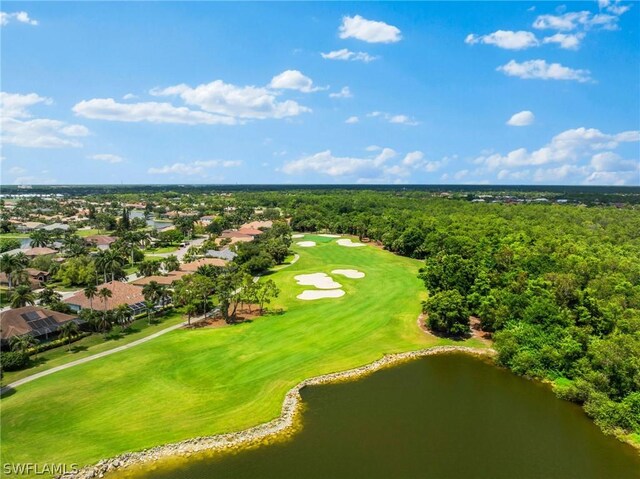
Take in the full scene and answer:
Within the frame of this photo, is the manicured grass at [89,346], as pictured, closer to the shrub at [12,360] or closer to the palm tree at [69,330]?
the shrub at [12,360]

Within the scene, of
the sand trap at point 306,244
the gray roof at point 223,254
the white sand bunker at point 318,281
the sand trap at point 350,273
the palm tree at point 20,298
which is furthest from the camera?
the sand trap at point 306,244

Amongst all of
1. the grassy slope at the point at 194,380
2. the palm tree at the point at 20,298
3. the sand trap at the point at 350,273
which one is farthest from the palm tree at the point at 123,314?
the sand trap at the point at 350,273

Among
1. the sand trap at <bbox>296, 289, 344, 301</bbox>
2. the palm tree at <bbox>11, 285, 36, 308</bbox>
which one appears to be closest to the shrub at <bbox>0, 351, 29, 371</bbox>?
the palm tree at <bbox>11, 285, 36, 308</bbox>

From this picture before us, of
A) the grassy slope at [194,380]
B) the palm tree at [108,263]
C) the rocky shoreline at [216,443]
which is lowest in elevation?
the rocky shoreline at [216,443]

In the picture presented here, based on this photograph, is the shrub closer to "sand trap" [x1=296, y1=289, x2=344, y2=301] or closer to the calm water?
the calm water

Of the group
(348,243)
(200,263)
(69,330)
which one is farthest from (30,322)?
(348,243)

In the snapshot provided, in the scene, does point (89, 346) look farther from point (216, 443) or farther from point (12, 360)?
point (216, 443)
